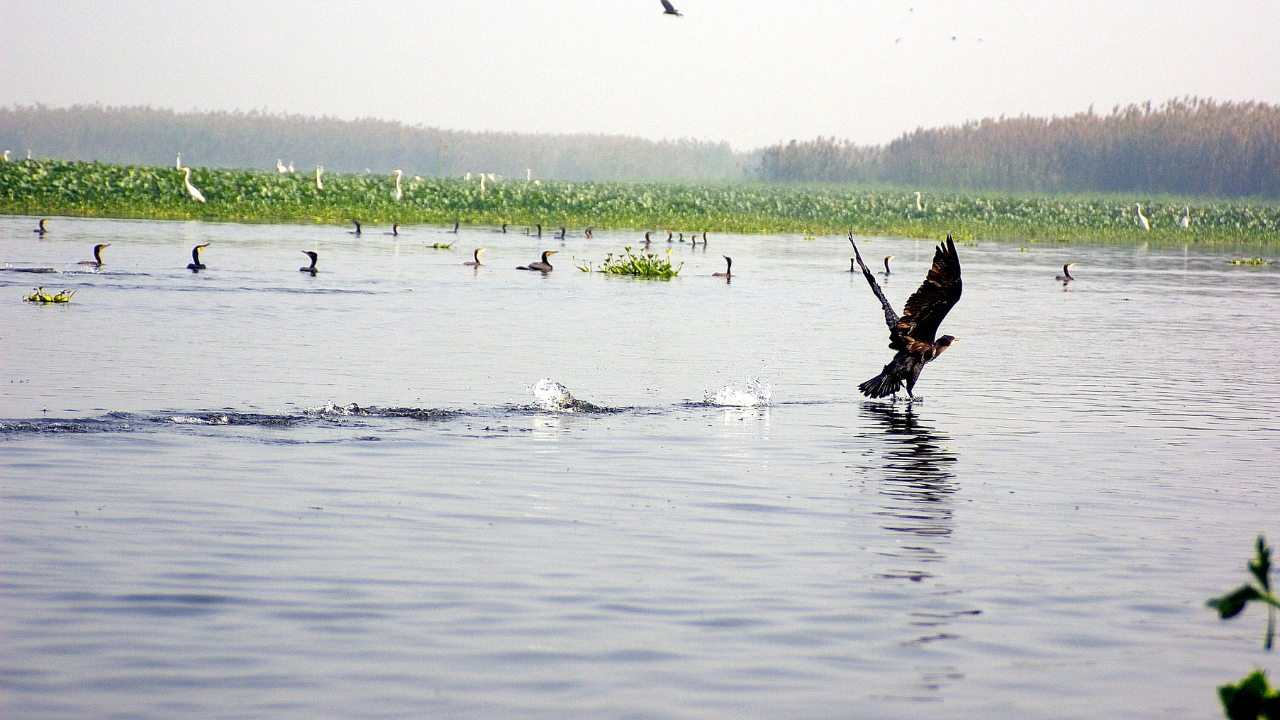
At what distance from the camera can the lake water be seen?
242 inches

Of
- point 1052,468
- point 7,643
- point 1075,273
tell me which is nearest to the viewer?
point 7,643

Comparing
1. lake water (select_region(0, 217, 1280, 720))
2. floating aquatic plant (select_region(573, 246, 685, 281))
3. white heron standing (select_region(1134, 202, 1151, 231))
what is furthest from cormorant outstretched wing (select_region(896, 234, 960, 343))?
white heron standing (select_region(1134, 202, 1151, 231))

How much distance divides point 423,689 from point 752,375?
11.9m

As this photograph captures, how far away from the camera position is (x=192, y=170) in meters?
68.5

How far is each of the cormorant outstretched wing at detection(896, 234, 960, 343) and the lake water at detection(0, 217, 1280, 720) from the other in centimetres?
90

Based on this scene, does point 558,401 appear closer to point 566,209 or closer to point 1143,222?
point 566,209

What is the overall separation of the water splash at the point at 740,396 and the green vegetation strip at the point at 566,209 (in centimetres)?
4177

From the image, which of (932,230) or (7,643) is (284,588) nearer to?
Answer: (7,643)

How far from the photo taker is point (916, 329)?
14859 millimetres

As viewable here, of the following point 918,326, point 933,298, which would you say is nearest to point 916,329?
point 918,326

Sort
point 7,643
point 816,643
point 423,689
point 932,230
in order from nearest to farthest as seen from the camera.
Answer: point 423,689 → point 7,643 → point 816,643 → point 932,230

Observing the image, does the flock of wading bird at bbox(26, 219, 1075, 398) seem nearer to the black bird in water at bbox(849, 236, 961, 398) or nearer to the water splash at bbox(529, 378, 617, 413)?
the black bird in water at bbox(849, 236, 961, 398)

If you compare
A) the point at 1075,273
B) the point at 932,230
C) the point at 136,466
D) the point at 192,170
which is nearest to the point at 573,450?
the point at 136,466

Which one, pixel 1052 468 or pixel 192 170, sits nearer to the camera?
pixel 1052 468
